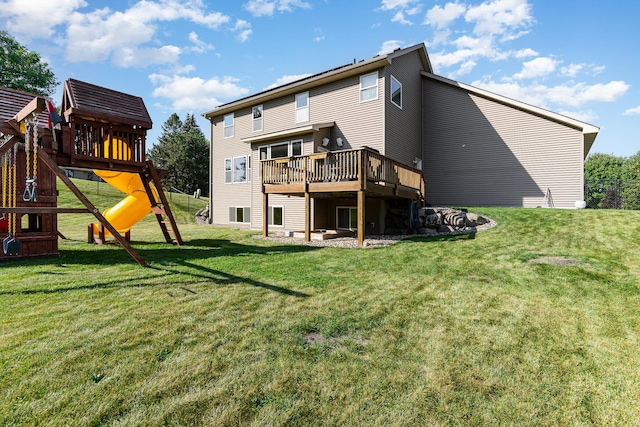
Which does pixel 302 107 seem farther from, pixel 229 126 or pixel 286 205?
pixel 229 126

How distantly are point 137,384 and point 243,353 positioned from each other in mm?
928

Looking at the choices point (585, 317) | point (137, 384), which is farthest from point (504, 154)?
point (137, 384)

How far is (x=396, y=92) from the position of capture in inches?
545

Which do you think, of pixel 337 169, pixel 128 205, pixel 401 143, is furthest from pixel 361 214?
pixel 128 205

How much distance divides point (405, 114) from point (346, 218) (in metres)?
5.77

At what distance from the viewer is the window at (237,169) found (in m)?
17.5

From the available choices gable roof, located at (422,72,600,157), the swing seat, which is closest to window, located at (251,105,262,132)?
gable roof, located at (422,72,600,157)

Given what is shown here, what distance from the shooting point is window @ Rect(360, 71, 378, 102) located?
1312 centimetres

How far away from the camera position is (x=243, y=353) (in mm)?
3105

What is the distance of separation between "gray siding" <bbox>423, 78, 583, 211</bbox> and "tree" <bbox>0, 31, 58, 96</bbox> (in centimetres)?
3386

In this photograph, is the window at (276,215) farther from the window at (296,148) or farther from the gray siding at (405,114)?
the gray siding at (405,114)

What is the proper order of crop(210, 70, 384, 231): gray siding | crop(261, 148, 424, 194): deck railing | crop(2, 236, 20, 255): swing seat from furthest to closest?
1. crop(210, 70, 384, 231): gray siding
2. crop(261, 148, 424, 194): deck railing
3. crop(2, 236, 20, 255): swing seat

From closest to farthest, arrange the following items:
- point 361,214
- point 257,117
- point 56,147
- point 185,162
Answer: point 56,147
point 361,214
point 257,117
point 185,162

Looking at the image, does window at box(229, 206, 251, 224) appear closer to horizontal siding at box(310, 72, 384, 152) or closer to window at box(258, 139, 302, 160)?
window at box(258, 139, 302, 160)
